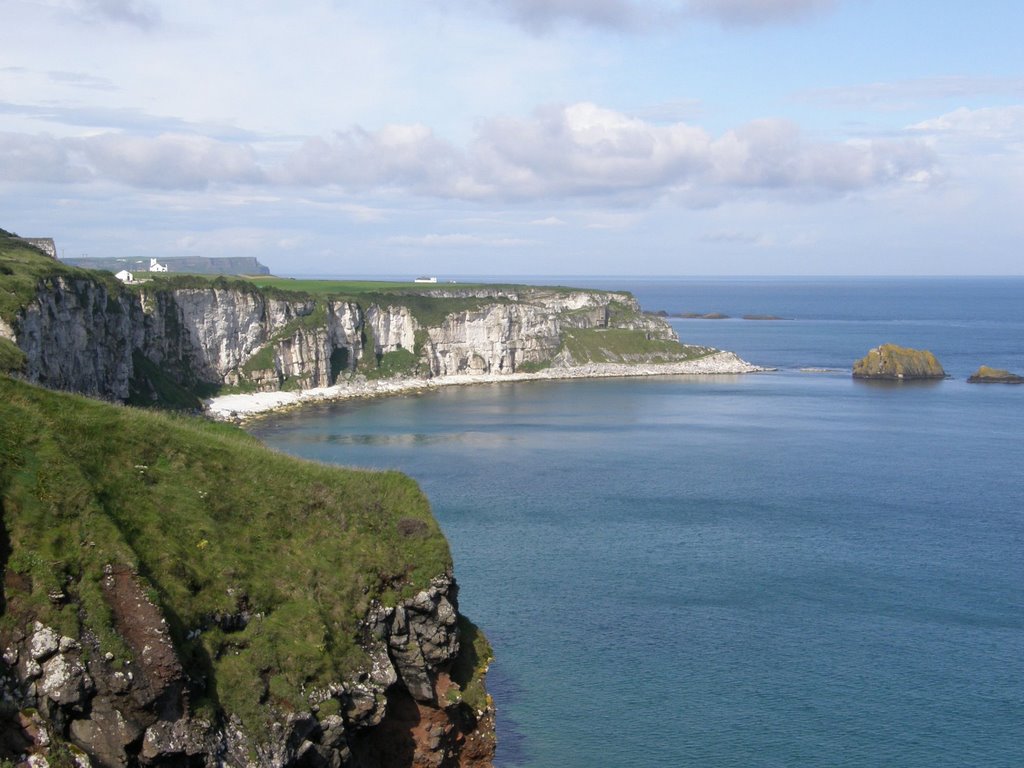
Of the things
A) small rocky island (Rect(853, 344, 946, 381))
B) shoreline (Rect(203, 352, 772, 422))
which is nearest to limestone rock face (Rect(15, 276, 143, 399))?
shoreline (Rect(203, 352, 772, 422))

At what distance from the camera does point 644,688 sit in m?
36.0

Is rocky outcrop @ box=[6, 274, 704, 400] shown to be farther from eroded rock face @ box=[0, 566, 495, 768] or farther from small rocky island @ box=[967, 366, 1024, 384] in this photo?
eroded rock face @ box=[0, 566, 495, 768]

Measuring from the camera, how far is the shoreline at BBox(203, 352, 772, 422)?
359 ft

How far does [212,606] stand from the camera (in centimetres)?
2469

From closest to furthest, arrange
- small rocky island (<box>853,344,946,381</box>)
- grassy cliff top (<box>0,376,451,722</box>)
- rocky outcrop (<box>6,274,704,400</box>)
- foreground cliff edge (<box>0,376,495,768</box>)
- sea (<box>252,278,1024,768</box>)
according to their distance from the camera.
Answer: foreground cliff edge (<box>0,376,495,768</box>), grassy cliff top (<box>0,376,451,722</box>), sea (<box>252,278,1024,768</box>), rocky outcrop (<box>6,274,704,400</box>), small rocky island (<box>853,344,946,381</box>)

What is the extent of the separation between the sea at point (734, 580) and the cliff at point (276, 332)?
17.0m

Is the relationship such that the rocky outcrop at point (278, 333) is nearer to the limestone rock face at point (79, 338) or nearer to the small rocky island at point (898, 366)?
the limestone rock face at point (79, 338)

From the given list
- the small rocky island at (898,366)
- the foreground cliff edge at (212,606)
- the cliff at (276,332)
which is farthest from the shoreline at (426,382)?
the foreground cliff edge at (212,606)

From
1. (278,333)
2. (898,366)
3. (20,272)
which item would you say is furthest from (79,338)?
(898,366)

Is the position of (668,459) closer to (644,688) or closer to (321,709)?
(644,688)

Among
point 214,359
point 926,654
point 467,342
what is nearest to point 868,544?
point 926,654

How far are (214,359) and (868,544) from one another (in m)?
87.1

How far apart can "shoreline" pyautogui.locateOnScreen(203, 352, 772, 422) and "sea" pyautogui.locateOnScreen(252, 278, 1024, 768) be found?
9380 mm

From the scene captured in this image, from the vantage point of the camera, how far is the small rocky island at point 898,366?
14050cm
